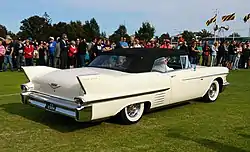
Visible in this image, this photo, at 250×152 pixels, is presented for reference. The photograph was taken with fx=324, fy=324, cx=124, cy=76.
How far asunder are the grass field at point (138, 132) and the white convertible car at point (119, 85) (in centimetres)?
33

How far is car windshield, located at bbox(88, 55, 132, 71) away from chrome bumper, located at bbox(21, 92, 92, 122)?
1.34 meters

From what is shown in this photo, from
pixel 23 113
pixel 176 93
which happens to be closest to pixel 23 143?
pixel 23 113

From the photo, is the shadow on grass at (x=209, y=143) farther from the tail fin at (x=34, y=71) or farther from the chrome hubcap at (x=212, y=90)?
the chrome hubcap at (x=212, y=90)

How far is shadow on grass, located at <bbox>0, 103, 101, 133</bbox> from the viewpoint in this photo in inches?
224

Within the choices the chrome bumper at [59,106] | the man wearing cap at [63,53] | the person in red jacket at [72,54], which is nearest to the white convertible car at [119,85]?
the chrome bumper at [59,106]

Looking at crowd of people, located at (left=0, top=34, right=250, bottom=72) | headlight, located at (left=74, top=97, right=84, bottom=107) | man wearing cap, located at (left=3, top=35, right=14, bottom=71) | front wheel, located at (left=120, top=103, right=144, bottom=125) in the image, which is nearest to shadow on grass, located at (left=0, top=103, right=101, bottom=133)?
front wheel, located at (left=120, top=103, right=144, bottom=125)

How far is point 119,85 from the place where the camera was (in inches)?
216

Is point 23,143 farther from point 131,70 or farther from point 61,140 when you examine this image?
point 131,70

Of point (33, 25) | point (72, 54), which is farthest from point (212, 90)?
point (33, 25)

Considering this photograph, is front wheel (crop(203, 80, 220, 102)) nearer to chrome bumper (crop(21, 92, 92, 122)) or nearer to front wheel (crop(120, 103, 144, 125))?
front wheel (crop(120, 103, 144, 125))

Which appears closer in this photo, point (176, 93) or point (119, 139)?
point (119, 139)

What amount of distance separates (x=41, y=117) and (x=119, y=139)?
203 centimetres

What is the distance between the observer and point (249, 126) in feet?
19.2

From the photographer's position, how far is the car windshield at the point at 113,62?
629 cm
